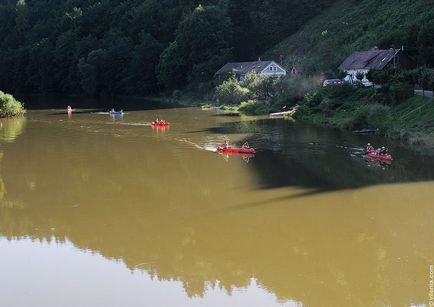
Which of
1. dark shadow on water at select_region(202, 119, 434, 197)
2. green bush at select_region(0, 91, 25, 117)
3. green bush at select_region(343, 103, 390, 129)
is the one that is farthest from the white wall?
green bush at select_region(0, 91, 25, 117)

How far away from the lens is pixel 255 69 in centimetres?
9425

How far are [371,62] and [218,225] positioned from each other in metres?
50.8

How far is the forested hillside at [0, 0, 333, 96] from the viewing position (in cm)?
10369

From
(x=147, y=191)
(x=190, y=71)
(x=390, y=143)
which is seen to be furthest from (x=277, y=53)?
(x=147, y=191)

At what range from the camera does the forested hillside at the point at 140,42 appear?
103688 mm

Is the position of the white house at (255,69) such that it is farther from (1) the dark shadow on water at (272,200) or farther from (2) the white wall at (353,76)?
(1) the dark shadow on water at (272,200)

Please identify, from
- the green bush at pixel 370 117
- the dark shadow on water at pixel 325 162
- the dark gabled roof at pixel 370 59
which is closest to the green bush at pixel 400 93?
the green bush at pixel 370 117

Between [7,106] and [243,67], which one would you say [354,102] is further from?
[7,106]

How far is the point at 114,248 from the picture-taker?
2298cm

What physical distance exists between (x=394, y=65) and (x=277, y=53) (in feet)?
142

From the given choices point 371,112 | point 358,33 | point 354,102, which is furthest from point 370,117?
point 358,33

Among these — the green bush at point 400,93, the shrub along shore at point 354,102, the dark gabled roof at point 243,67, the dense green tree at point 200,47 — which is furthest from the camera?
the dense green tree at point 200,47

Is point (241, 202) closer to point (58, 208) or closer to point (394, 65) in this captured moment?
point (58, 208)

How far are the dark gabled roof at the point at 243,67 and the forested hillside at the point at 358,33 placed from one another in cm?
650
